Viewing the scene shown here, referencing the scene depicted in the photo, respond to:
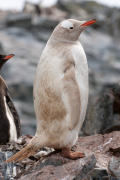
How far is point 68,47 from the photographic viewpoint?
5641 mm

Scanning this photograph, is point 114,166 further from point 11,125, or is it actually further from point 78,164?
point 11,125

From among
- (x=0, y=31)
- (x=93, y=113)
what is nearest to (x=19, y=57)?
(x=0, y=31)

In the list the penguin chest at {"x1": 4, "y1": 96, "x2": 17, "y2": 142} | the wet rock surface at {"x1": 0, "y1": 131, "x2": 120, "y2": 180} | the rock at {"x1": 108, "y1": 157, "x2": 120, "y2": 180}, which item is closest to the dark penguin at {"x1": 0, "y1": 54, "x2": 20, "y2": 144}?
the penguin chest at {"x1": 4, "y1": 96, "x2": 17, "y2": 142}

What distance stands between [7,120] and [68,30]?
2418mm

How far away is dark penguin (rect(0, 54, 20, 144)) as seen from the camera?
7551 millimetres

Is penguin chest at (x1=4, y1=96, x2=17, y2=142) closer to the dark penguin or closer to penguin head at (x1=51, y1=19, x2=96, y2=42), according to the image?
the dark penguin

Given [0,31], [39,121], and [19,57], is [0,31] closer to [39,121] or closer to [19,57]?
[19,57]

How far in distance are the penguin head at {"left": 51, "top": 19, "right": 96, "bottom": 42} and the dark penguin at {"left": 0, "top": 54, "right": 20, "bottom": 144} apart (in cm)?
225

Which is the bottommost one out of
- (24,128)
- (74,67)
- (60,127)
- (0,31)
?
(24,128)

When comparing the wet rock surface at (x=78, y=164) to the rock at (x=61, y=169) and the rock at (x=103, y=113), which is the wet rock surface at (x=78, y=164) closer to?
the rock at (x=61, y=169)

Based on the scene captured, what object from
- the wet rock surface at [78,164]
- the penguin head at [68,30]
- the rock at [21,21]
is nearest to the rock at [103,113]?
the wet rock surface at [78,164]

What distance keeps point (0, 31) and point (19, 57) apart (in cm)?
317

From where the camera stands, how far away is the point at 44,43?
73.5 ft

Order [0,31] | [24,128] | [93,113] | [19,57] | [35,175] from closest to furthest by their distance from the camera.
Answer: [35,175]
[93,113]
[24,128]
[19,57]
[0,31]
